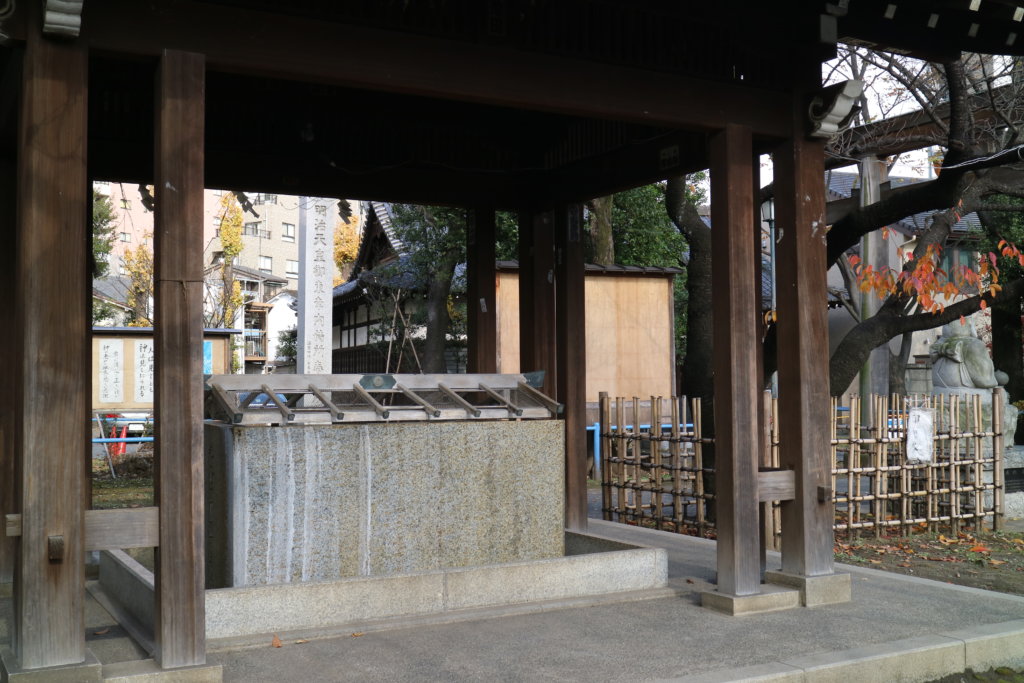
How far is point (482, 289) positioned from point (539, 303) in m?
0.57

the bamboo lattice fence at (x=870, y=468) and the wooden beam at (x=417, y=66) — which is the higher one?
the wooden beam at (x=417, y=66)

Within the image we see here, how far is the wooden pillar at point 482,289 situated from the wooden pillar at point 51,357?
4710mm

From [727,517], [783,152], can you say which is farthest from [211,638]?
[783,152]

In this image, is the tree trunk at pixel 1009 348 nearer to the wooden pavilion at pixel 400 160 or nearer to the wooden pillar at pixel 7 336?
the wooden pavilion at pixel 400 160

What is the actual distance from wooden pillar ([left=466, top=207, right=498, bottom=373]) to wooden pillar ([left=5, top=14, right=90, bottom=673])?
4.71 metres

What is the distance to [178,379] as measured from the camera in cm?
473

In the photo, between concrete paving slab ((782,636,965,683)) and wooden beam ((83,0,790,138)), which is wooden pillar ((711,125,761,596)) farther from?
concrete paving slab ((782,636,965,683))

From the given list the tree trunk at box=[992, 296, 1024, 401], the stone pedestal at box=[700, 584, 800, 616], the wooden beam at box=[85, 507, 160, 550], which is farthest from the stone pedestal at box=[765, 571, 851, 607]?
the tree trunk at box=[992, 296, 1024, 401]

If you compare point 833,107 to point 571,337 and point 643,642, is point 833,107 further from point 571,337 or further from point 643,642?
point 643,642

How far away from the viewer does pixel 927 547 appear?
10.3 metres

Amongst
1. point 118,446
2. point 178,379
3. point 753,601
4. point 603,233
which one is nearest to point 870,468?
point 753,601

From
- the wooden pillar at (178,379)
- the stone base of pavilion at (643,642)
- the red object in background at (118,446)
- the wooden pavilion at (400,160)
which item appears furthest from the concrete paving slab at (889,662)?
the red object in background at (118,446)

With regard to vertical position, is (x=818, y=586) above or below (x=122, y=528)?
below

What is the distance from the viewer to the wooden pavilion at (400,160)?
4520 mm
